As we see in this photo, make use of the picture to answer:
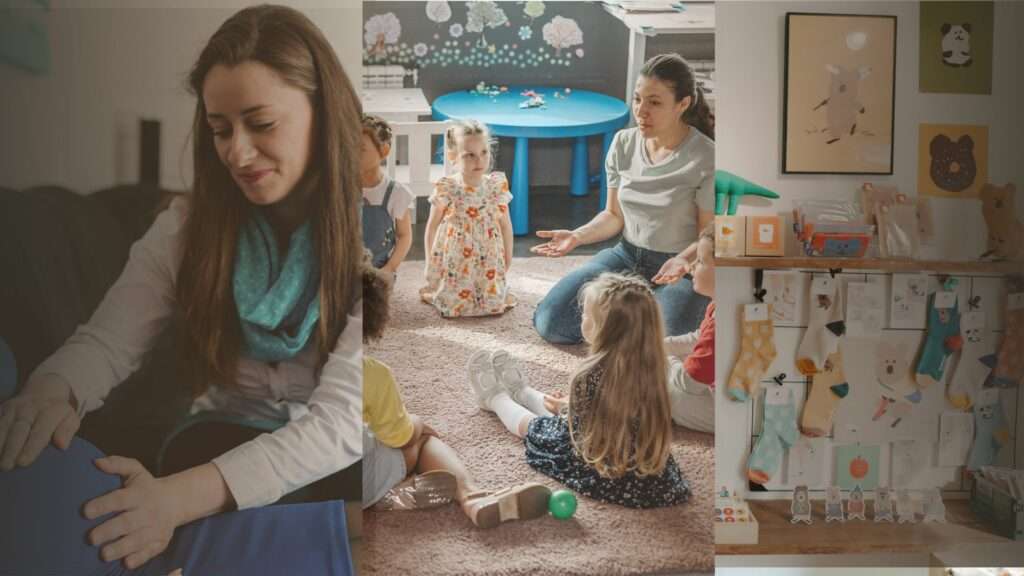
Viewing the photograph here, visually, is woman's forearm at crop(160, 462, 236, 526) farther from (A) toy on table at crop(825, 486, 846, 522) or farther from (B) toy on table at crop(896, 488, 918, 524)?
(B) toy on table at crop(896, 488, 918, 524)

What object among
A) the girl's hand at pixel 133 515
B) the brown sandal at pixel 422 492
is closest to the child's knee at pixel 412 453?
the brown sandal at pixel 422 492

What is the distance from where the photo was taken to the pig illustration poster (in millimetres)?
2887

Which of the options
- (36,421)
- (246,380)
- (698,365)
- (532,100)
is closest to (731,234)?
(698,365)

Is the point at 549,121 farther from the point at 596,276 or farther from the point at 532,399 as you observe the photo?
the point at 532,399

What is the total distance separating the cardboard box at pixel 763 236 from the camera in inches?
113

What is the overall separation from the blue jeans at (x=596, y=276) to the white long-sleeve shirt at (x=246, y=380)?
1.58ft

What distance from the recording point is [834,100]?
9.54ft

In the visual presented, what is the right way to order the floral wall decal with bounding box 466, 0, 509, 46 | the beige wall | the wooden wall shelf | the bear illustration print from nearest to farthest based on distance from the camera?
the beige wall
the floral wall decal with bounding box 466, 0, 509, 46
the wooden wall shelf
the bear illustration print

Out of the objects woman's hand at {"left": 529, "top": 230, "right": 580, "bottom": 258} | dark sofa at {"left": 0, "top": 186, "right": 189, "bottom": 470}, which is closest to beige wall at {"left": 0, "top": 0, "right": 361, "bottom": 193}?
dark sofa at {"left": 0, "top": 186, "right": 189, "bottom": 470}

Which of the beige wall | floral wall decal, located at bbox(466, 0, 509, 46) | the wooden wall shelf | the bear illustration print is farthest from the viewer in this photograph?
the bear illustration print

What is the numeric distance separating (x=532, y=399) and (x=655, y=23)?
1.00 m

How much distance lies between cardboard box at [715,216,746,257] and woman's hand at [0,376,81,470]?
170 cm

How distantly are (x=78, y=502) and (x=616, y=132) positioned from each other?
5.23 ft

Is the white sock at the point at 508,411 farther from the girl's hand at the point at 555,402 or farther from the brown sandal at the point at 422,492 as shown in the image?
the brown sandal at the point at 422,492
